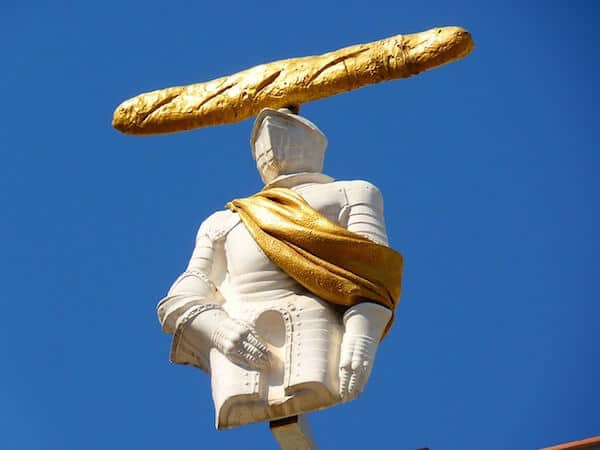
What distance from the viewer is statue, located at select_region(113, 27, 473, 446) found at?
8.80 m

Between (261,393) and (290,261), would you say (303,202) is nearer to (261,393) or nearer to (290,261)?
(290,261)

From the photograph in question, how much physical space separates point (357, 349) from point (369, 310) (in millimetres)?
248

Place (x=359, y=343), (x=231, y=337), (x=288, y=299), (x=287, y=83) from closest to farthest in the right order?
1. (x=359, y=343)
2. (x=231, y=337)
3. (x=288, y=299)
4. (x=287, y=83)

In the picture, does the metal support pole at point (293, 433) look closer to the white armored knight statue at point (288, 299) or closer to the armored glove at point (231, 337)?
the white armored knight statue at point (288, 299)

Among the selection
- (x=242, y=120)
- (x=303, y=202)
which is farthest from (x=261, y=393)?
(x=242, y=120)

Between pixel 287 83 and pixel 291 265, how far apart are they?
1.42m

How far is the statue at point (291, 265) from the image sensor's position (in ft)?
28.9

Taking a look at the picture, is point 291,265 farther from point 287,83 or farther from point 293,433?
point 287,83

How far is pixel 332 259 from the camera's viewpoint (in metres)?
9.00

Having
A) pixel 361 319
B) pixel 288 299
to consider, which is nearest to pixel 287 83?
pixel 288 299

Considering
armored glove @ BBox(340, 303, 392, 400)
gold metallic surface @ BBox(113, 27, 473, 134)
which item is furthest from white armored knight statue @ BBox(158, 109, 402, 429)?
gold metallic surface @ BBox(113, 27, 473, 134)

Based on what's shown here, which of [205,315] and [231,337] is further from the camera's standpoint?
[205,315]

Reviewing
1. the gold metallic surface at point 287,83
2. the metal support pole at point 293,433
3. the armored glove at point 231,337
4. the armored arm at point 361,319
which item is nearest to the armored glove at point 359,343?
the armored arm at point 361,319

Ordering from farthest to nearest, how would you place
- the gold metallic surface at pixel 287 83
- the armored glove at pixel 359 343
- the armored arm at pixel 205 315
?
the gold metallic surface at pixel 287 83 < the armored arm at pixel 205 315 < the armored glove at pixel 359 343
